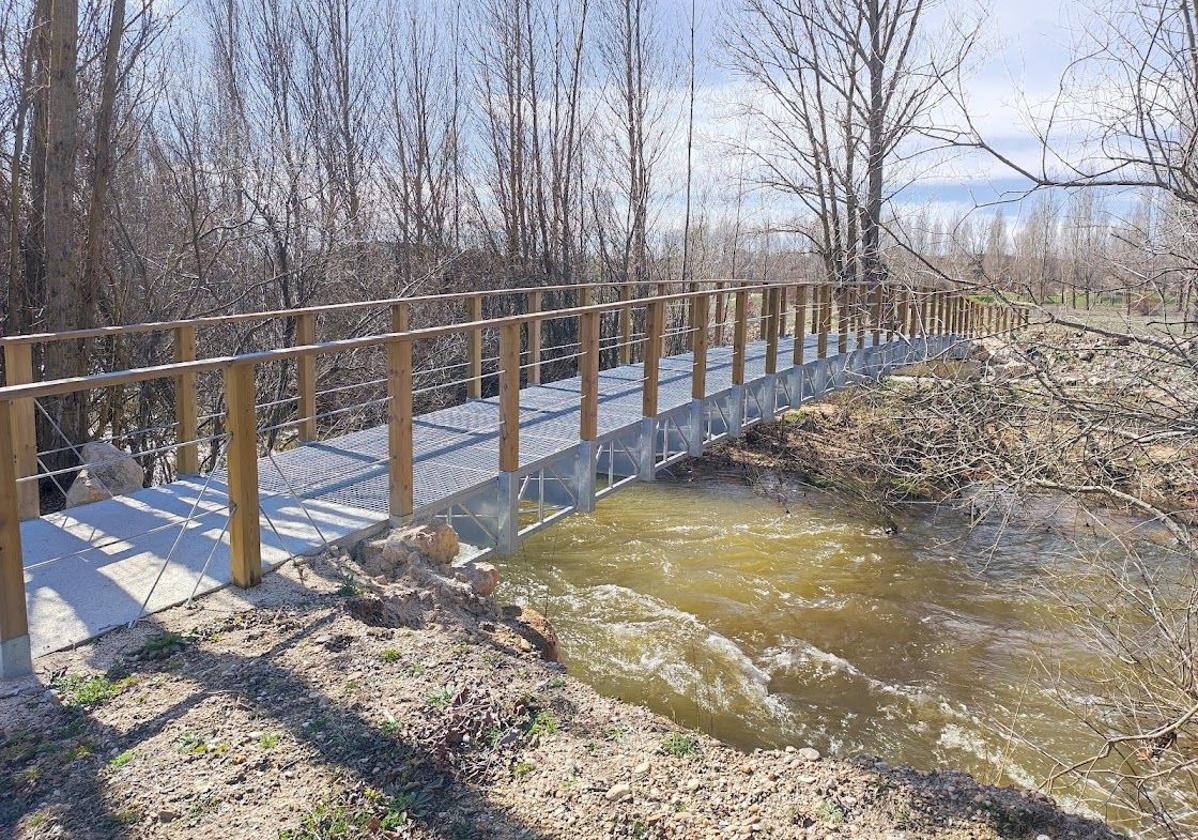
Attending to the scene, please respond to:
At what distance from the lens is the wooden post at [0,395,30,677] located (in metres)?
3.17

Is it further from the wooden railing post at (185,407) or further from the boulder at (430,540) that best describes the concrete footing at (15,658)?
the wooden railing post at (185,407)

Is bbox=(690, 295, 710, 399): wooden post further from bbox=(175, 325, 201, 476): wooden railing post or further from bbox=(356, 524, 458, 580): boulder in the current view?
→ bbox=(175, 325, 201, 476): wooden railing post

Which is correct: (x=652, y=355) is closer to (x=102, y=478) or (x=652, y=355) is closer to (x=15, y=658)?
(x=102, y=478)

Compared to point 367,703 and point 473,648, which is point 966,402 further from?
point 367,703

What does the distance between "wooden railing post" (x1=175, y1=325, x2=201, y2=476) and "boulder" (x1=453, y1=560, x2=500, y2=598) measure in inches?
76.4

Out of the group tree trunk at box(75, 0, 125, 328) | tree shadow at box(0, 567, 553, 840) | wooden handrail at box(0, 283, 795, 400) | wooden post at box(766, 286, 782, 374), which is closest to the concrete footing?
tree shadow at box(0, 567, 553, 840)

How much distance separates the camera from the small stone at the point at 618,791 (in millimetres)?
3352

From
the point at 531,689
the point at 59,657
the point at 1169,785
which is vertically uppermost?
the point at 59,657

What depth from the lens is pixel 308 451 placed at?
653 cm

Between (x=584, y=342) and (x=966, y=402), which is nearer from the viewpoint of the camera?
(x=966, y=402)

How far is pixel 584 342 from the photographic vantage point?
22.0 ft

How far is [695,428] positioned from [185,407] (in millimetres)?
4539

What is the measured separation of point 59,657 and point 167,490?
2.28m

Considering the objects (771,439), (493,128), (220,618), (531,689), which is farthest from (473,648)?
(493,128)
